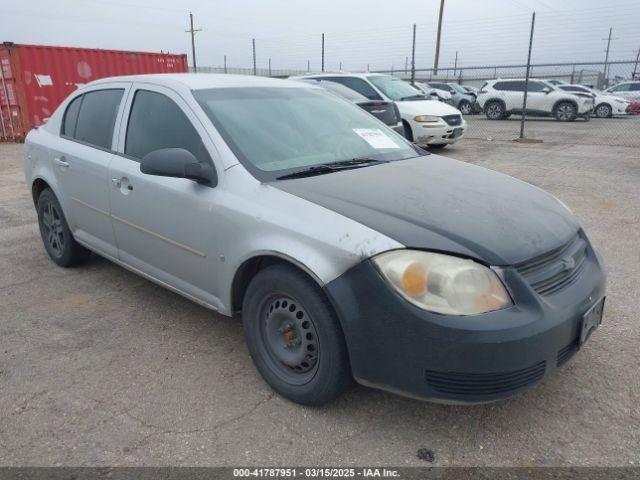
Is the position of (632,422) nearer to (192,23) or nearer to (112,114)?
(112,114)

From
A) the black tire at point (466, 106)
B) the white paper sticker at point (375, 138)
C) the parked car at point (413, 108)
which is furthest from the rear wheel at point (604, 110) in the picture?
the white paper sticker at point (375, 138)

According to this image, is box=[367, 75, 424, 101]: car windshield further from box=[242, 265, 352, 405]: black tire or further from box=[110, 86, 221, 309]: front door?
box=[242, 265, 352, 405]: black tire

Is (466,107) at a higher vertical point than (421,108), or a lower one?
lower

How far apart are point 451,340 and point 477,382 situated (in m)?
0.23

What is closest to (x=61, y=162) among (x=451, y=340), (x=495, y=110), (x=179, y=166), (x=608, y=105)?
(x=179, y=166)

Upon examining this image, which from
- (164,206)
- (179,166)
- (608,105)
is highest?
(179,166)

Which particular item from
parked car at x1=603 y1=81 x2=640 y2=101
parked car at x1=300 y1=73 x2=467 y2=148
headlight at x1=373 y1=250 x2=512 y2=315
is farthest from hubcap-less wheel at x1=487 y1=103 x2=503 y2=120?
headlight at x1=373 y1=250 x2=512 y2=315

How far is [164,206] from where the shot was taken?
306cm

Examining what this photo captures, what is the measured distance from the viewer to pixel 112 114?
3701 mm

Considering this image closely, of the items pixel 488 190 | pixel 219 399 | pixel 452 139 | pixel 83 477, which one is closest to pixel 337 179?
pixel 488 190

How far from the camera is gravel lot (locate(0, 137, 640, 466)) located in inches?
89.5

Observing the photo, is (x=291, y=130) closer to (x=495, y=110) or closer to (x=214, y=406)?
(x=214, y=406)

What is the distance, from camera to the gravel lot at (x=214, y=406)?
7.46 ft

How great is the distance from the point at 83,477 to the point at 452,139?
33.2 feet
